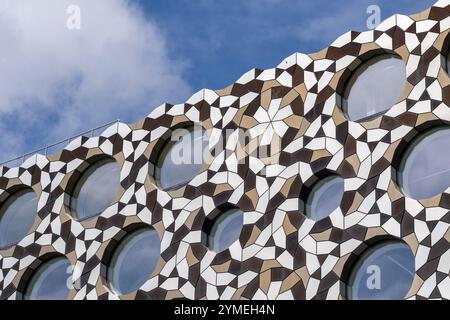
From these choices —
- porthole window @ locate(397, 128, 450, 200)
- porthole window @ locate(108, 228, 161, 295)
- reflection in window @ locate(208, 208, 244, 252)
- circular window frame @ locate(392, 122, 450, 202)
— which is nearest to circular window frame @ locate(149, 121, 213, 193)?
porthole window @ locate(108, 228, 161, 295)

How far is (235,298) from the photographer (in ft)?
73.3

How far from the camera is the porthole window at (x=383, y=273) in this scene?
67.2ft

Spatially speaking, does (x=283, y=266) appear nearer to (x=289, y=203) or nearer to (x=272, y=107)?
(x=289, y=203)

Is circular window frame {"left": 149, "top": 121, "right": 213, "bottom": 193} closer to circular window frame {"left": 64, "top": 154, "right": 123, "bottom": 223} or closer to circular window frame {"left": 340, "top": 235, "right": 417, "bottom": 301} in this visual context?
circular window frame {"left": 64, "top": 154, "right": 123, "bottom": 223}

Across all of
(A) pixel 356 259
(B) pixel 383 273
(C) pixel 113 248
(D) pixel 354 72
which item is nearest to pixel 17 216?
(C) pixel 113 248

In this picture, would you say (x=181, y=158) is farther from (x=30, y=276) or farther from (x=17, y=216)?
(x=17, y=216)

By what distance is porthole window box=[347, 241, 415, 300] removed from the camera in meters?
20.5

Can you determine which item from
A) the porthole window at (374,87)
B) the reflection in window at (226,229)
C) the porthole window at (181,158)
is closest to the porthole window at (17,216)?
the porthole window at (181,158)

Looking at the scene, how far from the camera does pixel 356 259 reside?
21.1 m

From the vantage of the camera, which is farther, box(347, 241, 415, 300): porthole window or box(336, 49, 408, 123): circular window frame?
box(336, 49, 408, 123): circular window frame

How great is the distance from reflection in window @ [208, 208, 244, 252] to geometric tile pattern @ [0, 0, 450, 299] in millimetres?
212

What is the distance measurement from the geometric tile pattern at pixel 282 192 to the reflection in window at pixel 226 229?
21 cm

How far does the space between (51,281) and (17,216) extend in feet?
7.04
